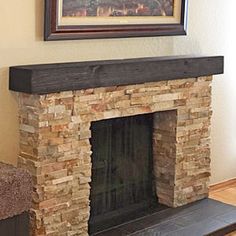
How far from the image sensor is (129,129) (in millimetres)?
3418

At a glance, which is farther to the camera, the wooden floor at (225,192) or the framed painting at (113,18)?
the wooden floor at (225,192)

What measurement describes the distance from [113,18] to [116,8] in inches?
2.3

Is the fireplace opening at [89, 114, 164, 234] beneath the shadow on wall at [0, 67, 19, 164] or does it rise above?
beneath

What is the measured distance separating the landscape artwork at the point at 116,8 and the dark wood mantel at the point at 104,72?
258 mm

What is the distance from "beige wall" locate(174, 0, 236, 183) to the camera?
3727mm

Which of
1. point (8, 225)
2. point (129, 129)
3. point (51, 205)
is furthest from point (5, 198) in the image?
point (129, 129)

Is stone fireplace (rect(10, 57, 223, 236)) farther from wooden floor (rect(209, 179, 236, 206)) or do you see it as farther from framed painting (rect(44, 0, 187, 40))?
wooden floor (rect(209, 179, 236, 206))

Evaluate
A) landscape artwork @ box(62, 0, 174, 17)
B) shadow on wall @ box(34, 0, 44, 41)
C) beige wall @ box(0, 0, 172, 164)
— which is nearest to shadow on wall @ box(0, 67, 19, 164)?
beige wall @ box(0, 0, 172, 164)

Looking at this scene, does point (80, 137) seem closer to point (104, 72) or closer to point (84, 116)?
point (84, 116)

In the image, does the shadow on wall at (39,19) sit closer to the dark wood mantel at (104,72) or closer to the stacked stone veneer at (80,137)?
the dark wood mantel at (104,72)

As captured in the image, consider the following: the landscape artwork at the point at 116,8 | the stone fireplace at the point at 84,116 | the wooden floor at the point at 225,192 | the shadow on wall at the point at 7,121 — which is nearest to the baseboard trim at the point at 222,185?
the wooden floor at the point at 225,192

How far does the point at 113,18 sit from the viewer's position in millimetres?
3129

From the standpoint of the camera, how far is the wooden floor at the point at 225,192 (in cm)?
391

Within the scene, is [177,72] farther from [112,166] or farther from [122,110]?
[112,166]
